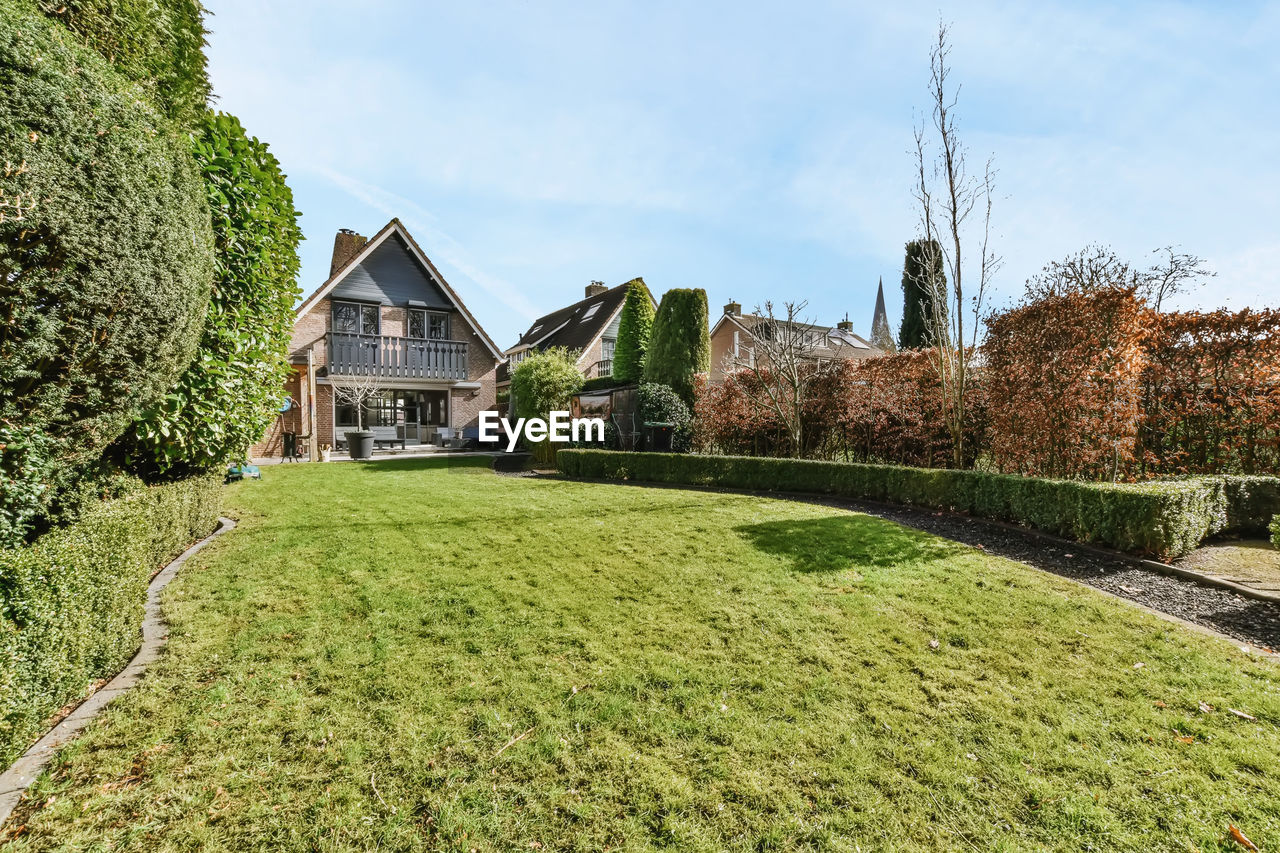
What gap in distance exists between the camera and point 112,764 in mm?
2672

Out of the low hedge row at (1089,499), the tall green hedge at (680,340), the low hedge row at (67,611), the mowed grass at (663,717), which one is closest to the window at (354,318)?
the tall green hedge at (680,340)

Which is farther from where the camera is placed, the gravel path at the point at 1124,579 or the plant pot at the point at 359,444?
the plant pot at the point at 359,444

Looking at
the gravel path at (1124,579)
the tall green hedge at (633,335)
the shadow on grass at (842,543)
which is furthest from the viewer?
the tall green hedge at (633,335)

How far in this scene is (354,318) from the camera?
21.2 metres

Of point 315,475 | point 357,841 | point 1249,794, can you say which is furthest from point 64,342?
point 315,475

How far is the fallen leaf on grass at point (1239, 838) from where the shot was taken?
2.46m

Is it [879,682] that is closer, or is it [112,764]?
[112,764]

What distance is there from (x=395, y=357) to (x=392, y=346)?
44 cm

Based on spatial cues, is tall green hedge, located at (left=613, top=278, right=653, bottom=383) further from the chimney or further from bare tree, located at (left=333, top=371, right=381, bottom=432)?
the chimney

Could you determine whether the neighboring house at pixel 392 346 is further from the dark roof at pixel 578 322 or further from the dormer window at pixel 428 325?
the dark roof at pixel 578 322

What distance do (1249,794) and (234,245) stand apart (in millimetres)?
8740

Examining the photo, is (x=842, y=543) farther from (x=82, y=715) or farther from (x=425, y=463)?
(x=425, y=463)

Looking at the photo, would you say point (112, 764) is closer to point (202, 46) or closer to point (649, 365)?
point (202, 46)

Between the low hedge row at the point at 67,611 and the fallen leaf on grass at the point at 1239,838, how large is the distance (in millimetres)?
5606
